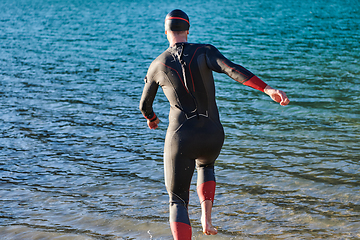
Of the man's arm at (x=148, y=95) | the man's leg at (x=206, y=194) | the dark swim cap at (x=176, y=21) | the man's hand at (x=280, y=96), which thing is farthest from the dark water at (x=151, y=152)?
the dark swim cap at (x=176, y=21)

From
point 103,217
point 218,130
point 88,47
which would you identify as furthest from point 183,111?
point 88,47

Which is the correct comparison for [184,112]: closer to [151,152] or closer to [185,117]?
[185,117]

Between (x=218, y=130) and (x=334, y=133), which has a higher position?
(x=218, y=130)

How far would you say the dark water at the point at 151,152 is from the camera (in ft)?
20.2

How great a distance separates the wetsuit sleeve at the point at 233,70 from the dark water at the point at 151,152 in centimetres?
247

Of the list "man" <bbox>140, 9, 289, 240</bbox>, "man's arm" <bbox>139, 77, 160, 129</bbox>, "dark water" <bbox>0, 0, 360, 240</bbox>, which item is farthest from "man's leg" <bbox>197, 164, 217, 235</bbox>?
"dark water" <bbox>0, 0, 360, 240</bbox>

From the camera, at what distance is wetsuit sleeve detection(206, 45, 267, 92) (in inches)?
165

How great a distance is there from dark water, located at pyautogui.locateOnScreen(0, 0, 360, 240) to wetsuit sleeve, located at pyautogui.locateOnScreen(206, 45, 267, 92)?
8.09 feet

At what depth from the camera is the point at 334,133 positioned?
9.69 metres

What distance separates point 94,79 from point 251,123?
27.4 ft

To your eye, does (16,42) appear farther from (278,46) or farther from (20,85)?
(278,46)

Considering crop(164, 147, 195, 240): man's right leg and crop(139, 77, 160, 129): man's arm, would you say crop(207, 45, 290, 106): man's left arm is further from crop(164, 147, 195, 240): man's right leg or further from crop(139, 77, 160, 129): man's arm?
crop(164, 147, 195, 240): man's right leg

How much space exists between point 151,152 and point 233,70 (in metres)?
5.27

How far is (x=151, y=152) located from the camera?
9.22 m
